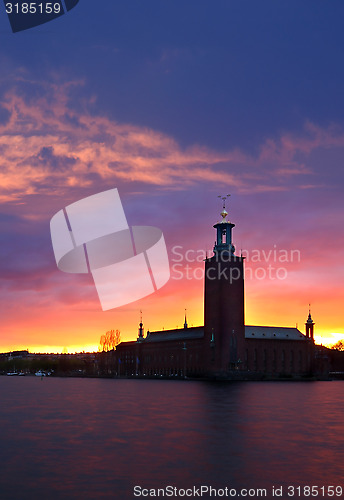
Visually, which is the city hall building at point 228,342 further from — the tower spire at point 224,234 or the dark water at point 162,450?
the dark water at point 162,450

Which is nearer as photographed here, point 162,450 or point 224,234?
point 162,450

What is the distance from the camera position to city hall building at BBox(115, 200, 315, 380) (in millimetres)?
116750

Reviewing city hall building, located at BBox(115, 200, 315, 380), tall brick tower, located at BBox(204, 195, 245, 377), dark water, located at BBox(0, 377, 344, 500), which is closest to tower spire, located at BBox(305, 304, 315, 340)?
city hall building, located at BBox(115, 200, 315, 380)

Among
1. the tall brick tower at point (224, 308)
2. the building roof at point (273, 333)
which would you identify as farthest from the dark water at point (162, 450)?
the building roof at point (273, 333)

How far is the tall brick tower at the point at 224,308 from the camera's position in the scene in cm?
11644

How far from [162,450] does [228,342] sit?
292ft

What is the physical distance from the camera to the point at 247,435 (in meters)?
33.1

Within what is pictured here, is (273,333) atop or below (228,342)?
atop

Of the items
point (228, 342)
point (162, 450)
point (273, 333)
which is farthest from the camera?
point (273, 333)

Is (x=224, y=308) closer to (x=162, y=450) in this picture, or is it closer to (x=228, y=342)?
(x=228, y=342)

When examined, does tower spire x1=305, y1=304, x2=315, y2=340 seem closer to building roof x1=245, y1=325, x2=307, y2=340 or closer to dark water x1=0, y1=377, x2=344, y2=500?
building roof x1=245, y1=325, x2=307, y2=340

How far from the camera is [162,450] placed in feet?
92.2

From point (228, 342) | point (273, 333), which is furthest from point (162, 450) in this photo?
point (273, 333)

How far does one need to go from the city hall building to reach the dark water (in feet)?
226
